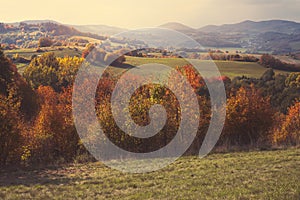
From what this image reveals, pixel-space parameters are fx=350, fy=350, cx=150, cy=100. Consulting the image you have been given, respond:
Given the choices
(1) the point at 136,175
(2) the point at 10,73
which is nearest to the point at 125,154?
(1) the point at 136,175

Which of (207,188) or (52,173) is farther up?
(207,188)

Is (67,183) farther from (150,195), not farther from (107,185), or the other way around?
(150,195)

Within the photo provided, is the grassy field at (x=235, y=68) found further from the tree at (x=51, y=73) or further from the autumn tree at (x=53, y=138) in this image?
the autumn tree at (x=53, y=138)

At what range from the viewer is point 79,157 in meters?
22.0

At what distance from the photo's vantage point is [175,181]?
13.5m

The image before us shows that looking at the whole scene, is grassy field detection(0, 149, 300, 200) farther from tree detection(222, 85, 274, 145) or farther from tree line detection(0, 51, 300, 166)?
tree detection(222, 85, 274, 145)

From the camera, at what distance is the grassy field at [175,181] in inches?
437

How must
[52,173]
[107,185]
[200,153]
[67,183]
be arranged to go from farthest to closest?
[200,153], [52,173], [67,183], [107,185]

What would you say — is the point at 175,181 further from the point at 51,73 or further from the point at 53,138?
the point at 51,73

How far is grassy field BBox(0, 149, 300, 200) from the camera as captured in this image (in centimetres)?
1110

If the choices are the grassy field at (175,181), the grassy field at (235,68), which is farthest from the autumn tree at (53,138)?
the grassy field at (235,68)

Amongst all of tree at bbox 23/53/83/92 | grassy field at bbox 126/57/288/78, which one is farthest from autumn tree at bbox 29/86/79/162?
grassy field at bbox 126/57/288/78

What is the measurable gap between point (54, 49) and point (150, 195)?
417 ft

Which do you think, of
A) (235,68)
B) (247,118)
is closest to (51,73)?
(235,68)
